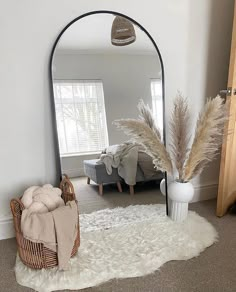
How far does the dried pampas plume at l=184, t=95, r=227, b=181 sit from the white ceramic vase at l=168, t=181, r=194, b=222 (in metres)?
0.08

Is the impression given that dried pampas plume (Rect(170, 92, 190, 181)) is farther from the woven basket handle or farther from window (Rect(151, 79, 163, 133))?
the woven basket handle

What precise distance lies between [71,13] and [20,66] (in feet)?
1.71

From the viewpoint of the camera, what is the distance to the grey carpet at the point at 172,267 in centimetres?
145

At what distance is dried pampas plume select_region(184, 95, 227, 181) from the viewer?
6.14ft

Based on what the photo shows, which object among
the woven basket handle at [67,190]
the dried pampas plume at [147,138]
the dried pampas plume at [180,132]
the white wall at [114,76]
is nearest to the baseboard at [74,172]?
the white wall at [114,76]

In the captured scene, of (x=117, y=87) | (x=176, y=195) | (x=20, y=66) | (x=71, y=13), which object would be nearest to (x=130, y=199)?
(x=176, y=195)

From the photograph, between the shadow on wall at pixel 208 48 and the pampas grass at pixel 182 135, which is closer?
the pampas grass at pixel 182 135

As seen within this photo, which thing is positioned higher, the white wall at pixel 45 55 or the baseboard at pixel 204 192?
the white wall at pixel 45 55

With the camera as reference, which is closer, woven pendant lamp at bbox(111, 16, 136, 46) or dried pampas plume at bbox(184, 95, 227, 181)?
dried pampas plume at bbox(184, 95, 227, 181)

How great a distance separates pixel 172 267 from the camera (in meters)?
1.61

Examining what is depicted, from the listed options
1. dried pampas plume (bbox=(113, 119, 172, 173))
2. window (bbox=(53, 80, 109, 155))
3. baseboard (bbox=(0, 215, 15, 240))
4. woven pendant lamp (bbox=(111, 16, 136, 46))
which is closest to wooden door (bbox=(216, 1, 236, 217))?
dried pampas plume (bbox=(113, 119, 172, 173))

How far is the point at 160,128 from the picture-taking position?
226cm

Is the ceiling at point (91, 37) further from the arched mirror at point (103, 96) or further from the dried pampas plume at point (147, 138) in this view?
the dried pampas plume at point (147, 138)

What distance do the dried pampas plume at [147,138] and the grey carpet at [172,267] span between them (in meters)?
0.37
